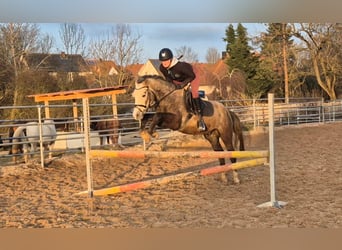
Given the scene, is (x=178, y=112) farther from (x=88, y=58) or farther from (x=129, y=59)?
(x=88, y=58)

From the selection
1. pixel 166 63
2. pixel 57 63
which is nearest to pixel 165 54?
pixel 166 63

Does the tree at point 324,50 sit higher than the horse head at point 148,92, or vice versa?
the tree at point 324,50

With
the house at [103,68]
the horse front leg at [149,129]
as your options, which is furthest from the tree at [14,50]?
the horse front leg at [149,129]

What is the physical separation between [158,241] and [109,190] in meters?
0.96

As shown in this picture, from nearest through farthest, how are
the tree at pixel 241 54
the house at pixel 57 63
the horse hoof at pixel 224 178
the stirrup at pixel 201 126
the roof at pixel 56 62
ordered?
the stirrup at pixel 201 126
the horse hoof at pixel 224 178
the house at pixel 57 63
the roof at pixel 56 62
the tree at pixel 241 54

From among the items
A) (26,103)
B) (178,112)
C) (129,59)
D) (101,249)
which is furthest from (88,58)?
(101,249)

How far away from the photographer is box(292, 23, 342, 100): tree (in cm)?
1255

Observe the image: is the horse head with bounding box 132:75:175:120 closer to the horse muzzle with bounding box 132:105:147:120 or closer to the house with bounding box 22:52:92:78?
the horse muzzle with bounding box 132:105:147:120

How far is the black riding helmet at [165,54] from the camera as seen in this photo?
3.28 m

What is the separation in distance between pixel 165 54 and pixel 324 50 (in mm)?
11238

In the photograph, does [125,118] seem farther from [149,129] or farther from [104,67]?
[104,67]

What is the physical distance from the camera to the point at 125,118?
6.00 metres

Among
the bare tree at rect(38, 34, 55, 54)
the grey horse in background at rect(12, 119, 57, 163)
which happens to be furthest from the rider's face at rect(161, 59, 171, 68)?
the bare tree at rect(38, 34, 55, 54)

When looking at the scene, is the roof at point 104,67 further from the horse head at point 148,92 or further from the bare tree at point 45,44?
the horse head at point 148,92
